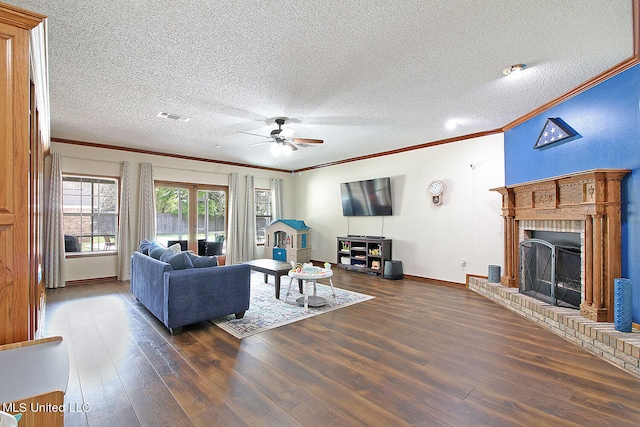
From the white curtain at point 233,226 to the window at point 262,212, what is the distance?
778 mm

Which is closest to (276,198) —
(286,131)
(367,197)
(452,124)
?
(367,197)

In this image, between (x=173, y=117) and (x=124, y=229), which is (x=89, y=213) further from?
(x=173, y=117)

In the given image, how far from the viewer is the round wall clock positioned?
223 inches

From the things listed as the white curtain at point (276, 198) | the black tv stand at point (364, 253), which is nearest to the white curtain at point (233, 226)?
the white curtain at point (276, 198)

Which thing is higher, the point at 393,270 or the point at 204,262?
the point at 204,262

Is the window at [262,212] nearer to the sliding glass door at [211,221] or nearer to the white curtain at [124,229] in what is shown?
the sliding glass door at [211,221]

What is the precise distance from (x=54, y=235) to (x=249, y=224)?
3821 millimetres

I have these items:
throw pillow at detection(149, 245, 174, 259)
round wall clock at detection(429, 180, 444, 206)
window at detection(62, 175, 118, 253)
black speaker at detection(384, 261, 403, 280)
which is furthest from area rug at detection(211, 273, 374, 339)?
window at detection(62, 175, 118, 253)

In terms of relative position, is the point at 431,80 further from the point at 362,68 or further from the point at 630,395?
the point at 630,395

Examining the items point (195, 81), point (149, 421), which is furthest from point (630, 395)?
point (195, 81)

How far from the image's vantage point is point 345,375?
2430 mm

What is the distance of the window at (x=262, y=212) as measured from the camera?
840cm

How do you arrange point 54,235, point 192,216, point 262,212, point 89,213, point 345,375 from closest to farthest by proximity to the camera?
point 345,375
point 54,235
point 89,213
point 192,216
point 262,212

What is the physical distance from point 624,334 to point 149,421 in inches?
152
